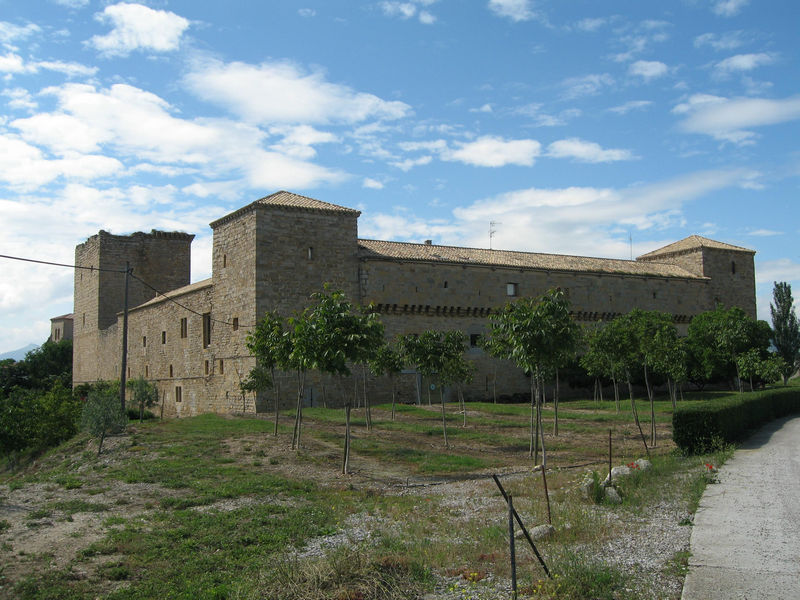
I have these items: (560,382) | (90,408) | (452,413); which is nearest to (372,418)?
(452,413)

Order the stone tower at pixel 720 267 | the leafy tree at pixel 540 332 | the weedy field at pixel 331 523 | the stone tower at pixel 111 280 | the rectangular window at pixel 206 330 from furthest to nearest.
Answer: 1. the stone tower at pixel 111 280
2. the stone tower at pixel 720 267
3. the rectangular window at pixel 206 330
4. the leafy tree at pixel 540 332
5. the weedy field at pixel 331 523

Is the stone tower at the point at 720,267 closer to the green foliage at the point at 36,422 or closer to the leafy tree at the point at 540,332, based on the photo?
the leafy tree at the point at 540,332

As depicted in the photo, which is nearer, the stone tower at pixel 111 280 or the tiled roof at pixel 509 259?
the tiled roof at pixel 509 259

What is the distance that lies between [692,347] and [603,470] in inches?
985

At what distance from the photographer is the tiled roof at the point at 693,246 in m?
46.5

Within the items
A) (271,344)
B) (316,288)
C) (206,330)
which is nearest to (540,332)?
(271,344)

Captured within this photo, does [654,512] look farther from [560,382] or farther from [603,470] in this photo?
[560,382]

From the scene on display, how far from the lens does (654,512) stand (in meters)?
9.50

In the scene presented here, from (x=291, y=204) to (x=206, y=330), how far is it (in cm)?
842

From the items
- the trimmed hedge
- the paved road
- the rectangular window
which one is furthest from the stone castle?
the paved road

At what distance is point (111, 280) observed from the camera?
155 ft

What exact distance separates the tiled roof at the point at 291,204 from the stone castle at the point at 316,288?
69mm

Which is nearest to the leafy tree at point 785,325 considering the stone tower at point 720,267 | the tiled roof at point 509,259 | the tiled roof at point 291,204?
the stone tower at point 720,267

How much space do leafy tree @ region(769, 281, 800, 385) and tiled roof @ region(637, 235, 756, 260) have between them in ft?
23.1
